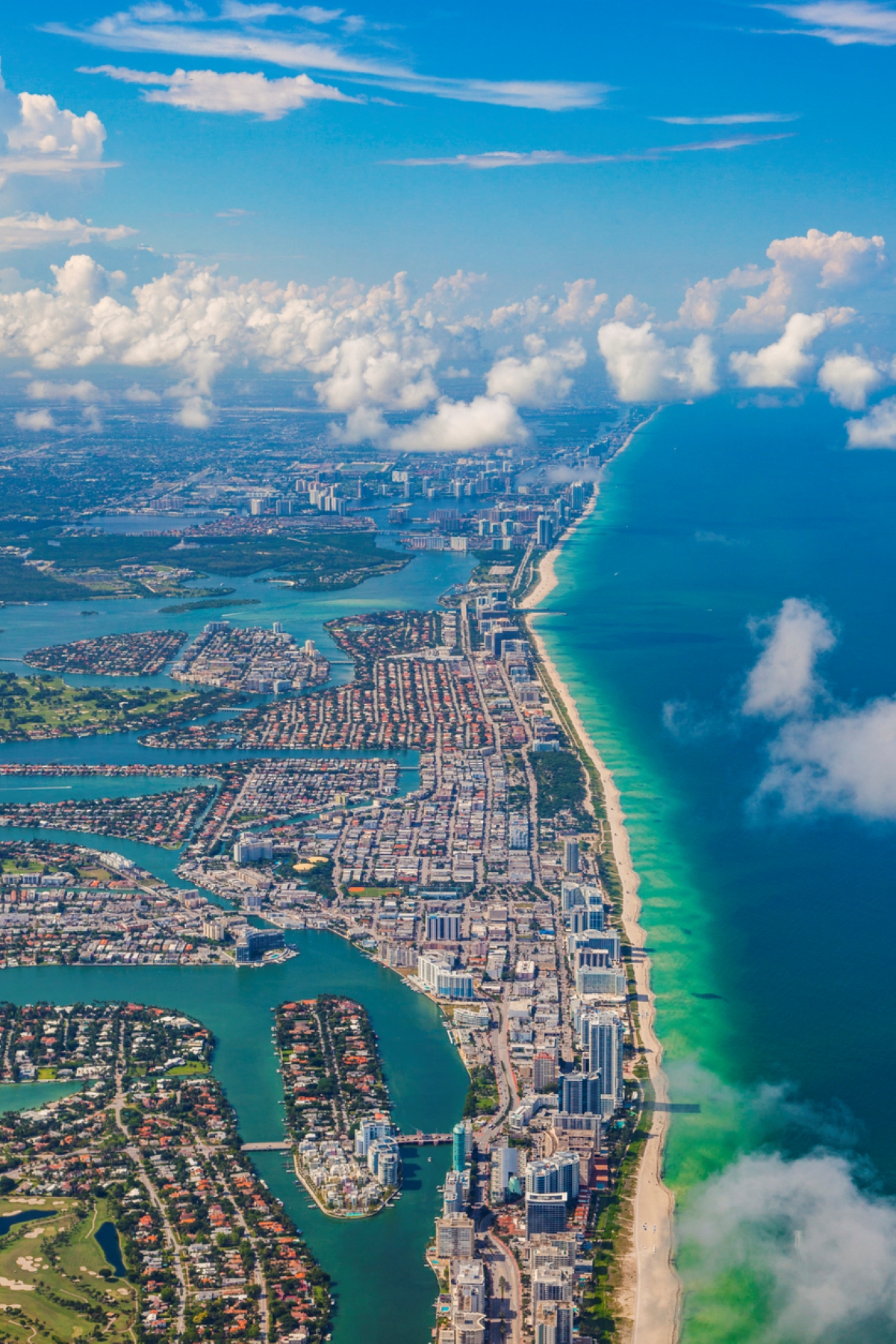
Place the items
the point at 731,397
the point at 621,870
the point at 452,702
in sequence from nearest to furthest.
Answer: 1. the point at 621,870
2. the point at 452,702
3. the point at 731,397

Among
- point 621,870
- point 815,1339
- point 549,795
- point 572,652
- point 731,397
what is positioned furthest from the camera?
point 731,397

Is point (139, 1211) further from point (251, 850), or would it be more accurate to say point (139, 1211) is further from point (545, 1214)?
point (251, 850)

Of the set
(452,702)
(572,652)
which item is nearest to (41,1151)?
(452,702)

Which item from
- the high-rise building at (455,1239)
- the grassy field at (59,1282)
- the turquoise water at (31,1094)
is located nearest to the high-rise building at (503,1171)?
the high-rise building at (455,1239)

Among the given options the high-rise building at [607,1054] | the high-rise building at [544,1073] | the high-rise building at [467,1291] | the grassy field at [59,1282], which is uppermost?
the high-rise building at [607,1054]

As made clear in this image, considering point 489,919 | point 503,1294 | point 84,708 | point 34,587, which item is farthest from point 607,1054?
point 34,587

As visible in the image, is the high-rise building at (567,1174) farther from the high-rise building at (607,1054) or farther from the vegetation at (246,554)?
the vegetation at (246,554)

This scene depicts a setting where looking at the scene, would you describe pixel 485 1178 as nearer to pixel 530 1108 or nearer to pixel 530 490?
pixel 530 1108
